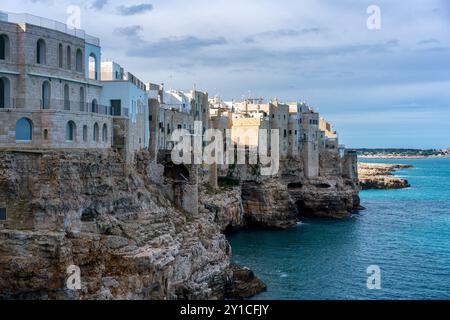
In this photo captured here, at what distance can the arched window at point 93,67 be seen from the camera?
37.5m

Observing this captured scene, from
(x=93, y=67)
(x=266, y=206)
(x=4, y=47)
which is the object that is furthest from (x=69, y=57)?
(x=266, y=206)

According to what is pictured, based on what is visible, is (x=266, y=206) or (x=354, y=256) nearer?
(x=354, y=256)

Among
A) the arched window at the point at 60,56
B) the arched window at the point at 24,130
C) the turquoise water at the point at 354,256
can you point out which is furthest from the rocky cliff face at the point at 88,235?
the turquoise water at the point at 354,256

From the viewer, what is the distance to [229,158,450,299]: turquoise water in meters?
40.2

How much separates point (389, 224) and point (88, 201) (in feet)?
156

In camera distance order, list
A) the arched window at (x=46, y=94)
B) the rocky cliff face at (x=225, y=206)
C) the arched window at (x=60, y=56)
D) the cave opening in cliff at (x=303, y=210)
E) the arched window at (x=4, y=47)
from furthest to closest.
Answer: the cave opening in cliff at (x=303, y=210) → the rocky cliff face at (x=225, y=206) → the arched window at (x=60, y=56) → the arched window at (x=46, y=94) → the arched window at (x=4, y=47)

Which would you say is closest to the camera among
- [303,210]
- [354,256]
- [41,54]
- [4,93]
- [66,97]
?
[4,93]

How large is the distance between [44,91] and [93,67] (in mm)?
5866

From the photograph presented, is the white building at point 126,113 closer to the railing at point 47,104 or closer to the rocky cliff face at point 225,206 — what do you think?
the railing at point 47,104

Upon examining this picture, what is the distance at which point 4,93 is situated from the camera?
3166 centimetres

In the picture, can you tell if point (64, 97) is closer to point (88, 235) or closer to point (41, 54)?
point (41, 54)

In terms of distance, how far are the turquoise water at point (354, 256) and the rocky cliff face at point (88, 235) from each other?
915 centimetres
